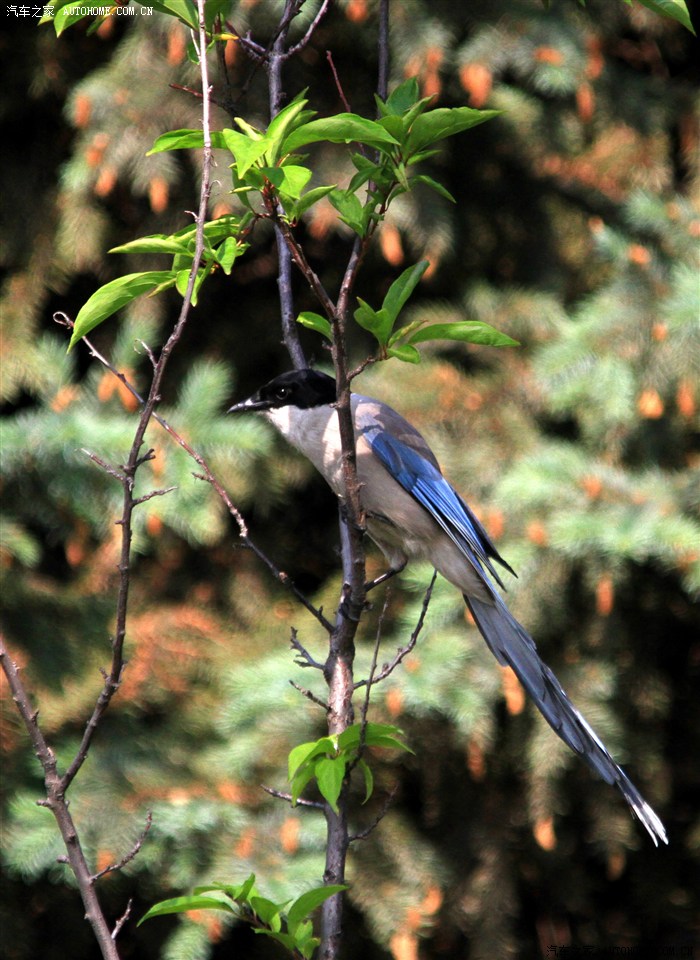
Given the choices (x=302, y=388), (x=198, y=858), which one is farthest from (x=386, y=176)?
(x=198, y=858)

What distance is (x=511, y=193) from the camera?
163 inches

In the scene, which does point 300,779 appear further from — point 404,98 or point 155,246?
point 404,98

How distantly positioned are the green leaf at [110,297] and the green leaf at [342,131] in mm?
260

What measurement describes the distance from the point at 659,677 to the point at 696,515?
75 cm

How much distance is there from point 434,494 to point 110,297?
4.00 feet

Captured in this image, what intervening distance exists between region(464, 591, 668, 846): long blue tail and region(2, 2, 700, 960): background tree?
0.72 m

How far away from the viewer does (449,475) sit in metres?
3.42

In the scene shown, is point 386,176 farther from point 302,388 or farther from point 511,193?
point 511,193

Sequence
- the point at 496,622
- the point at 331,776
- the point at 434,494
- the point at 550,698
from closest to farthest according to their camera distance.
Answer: the point at 331,776 < the point at 550,698 < the point at 496,622 < the point at 434,494

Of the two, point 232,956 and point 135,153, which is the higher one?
point 135,153

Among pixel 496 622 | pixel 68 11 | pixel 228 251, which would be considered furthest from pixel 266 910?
pixel 68 11

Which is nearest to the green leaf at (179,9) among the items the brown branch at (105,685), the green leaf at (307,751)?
the brown branch at (105,685)

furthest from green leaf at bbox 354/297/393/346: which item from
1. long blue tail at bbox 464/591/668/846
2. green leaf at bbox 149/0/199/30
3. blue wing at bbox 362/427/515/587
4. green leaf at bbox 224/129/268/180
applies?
blue wing at bbox 362/427/515/587

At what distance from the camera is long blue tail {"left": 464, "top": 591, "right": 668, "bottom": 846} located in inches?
68.7
